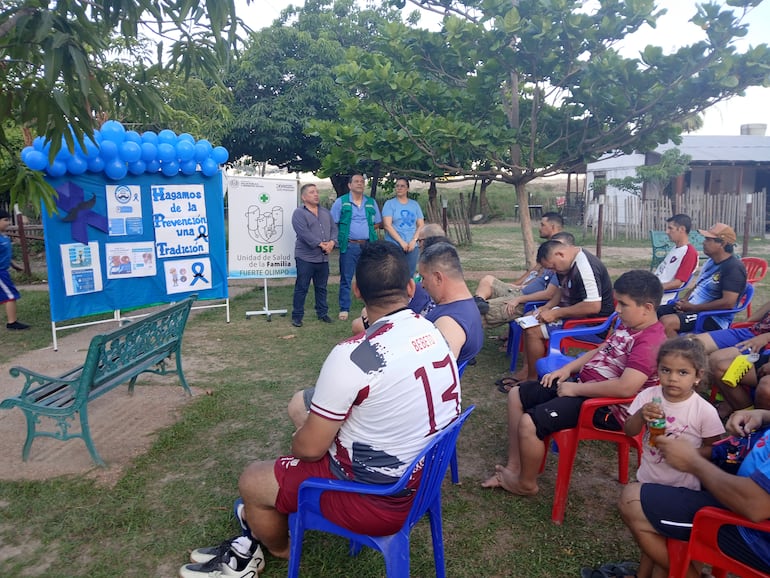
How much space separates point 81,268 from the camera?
19.8 ft

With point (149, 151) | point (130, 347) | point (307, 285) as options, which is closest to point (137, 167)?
point (149, 151)

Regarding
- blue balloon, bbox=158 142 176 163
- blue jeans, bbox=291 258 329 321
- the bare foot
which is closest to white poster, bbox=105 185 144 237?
blue balloon, bbox=158 142 176 163

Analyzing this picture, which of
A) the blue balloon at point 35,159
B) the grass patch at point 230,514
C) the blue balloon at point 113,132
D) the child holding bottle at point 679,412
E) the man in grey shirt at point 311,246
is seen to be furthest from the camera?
the man in grey shirt at point 311,246

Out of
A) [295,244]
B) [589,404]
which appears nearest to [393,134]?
[295,244]

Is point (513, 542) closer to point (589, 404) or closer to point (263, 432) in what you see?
point (589, 404)

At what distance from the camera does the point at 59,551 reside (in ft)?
8.88

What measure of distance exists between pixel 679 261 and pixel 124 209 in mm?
5829

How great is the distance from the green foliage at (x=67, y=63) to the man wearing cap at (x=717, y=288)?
4.11 meters

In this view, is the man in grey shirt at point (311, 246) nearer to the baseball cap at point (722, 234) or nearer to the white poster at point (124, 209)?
the white poster at point (124, 209)

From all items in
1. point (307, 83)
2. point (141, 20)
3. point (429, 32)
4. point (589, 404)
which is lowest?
point (589, 404)

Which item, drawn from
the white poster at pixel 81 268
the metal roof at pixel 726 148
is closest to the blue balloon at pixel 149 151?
the white poster at pixel 81 268

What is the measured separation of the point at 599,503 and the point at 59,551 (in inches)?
109

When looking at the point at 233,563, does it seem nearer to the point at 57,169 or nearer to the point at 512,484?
the point at 512,484

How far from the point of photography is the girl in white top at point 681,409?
2336 mm
